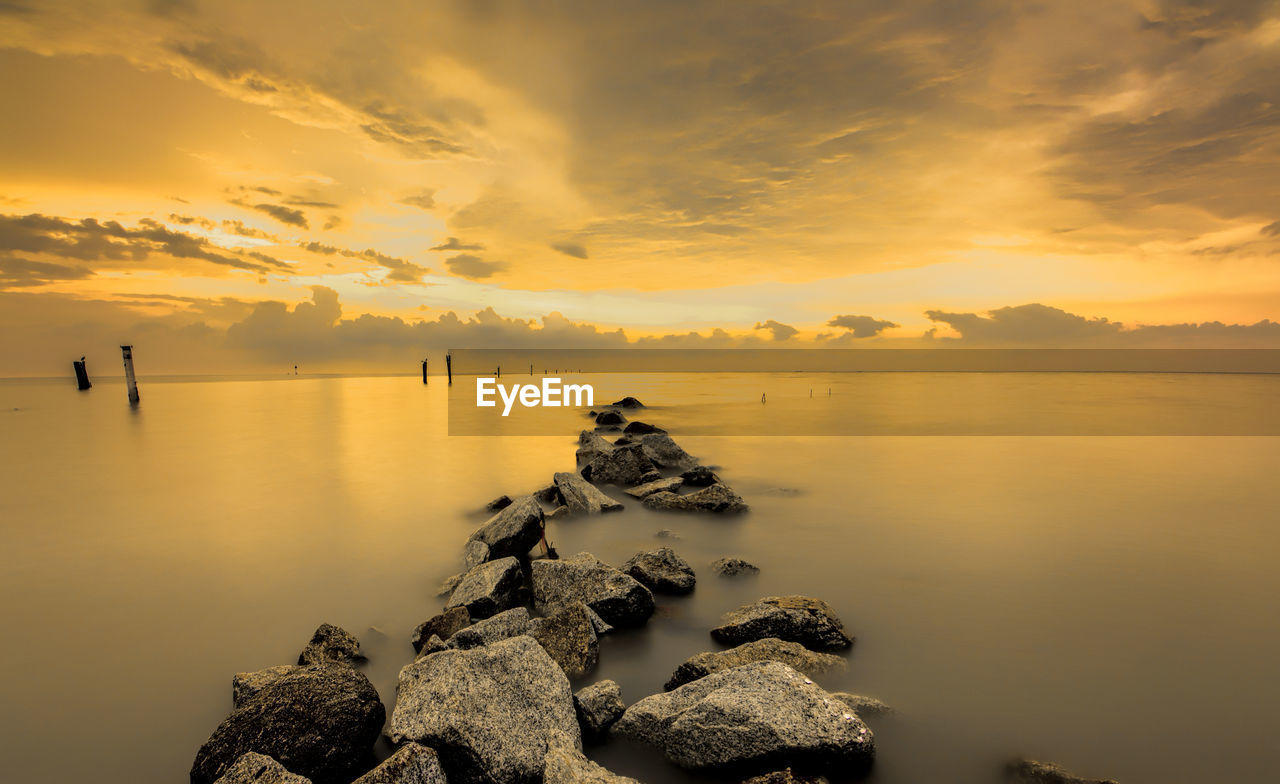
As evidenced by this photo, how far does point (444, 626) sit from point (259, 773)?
2801mm

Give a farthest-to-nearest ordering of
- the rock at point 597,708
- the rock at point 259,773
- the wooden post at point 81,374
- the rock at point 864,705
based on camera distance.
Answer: the wooden post at point 81,374 → the rock at point 864,705 → the rock at point 597,708 → the rock at point 259,773

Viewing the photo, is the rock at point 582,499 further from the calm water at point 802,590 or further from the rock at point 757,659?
the rock at point 757,659

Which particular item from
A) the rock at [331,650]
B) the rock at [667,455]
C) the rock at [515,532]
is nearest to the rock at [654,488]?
the rock at [667,455]

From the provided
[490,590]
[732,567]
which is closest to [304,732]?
[490,590]

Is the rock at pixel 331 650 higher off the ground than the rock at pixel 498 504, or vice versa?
the rock at pixel 331 650

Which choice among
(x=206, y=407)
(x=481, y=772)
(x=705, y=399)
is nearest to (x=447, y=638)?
(x=481, y=772)

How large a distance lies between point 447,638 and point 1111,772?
6438mm

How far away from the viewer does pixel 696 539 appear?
36.4 feet

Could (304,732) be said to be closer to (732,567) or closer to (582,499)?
(732,567)

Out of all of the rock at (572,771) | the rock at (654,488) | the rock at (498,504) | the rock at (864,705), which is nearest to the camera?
the rock at (572,771)

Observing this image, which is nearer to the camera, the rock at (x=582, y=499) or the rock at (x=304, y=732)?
the rock at (x=304, y=732)

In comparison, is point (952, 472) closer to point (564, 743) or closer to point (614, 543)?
point (614, 543)

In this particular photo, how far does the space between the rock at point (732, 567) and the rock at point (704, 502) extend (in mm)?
3382

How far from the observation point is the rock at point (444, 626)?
6.50 m
